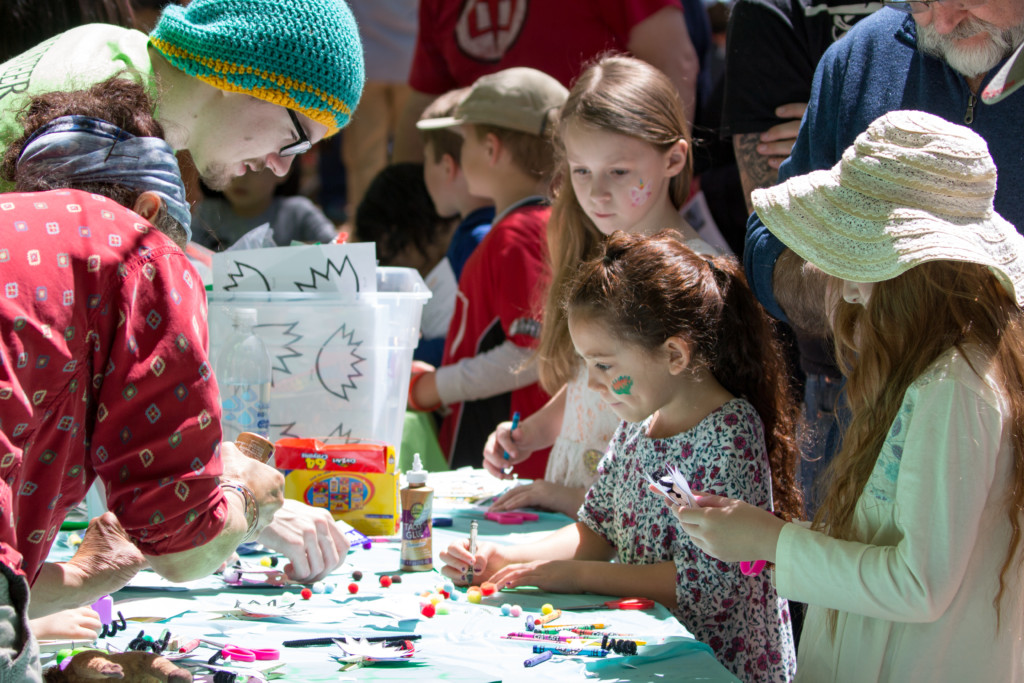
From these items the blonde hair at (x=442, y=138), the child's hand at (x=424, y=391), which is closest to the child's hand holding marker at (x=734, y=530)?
the child's hand at (x=424, y=391)

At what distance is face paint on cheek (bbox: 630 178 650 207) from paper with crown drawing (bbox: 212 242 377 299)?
718 mm

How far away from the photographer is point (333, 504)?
2.37m

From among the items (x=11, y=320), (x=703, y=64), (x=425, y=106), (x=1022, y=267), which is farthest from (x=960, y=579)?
(x=425, y=106)

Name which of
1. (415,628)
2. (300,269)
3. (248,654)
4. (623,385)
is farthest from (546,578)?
(300,269)

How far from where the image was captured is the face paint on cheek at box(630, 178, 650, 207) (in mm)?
2684

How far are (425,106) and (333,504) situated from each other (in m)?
2.65

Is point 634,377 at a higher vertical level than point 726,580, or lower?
higher

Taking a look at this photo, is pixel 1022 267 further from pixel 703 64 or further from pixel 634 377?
pixel 703 64

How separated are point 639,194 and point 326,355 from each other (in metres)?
0.94

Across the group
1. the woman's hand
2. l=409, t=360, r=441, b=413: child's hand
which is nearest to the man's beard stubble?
the woman's hand

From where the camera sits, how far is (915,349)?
1.57 metres

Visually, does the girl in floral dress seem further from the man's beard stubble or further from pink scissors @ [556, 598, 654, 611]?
the man's beard stubble

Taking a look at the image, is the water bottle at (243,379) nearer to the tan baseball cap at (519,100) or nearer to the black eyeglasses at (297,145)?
the black eyeglasses at (297,145)


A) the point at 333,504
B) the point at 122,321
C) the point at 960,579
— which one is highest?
the point at 122,321
